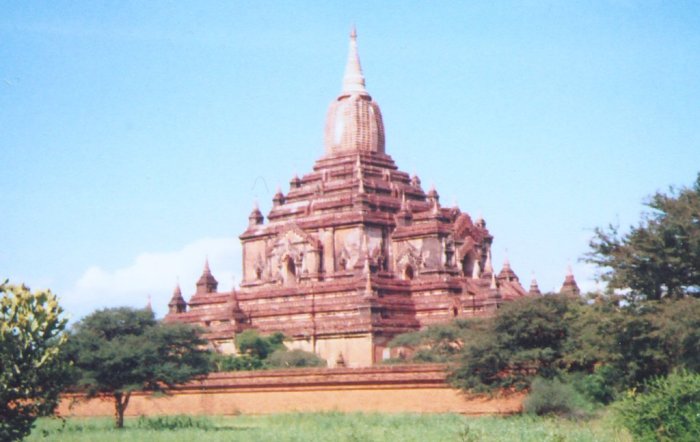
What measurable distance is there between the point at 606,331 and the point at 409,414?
18.6 ft

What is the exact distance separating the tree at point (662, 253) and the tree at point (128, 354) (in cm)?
1093

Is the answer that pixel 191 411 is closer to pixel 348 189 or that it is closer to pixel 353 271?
pixel 353 271

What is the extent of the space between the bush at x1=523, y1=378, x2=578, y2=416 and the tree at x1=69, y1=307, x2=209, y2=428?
335 inches

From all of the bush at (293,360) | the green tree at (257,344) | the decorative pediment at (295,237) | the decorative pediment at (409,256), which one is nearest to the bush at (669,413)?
the bush at (293,360)

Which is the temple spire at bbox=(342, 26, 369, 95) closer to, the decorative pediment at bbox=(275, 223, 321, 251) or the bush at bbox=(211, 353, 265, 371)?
the decorative pediment at bbox=(275, 223, 321, 251)

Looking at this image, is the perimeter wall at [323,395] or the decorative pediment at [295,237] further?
the decorative pediment at [295,237]

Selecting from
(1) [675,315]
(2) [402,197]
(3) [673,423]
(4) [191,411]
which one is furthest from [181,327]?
(2) [402,197]

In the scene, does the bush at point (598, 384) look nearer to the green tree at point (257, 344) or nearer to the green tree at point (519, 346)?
the green tree at point (519, 346)

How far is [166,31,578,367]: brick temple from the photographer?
4103cm

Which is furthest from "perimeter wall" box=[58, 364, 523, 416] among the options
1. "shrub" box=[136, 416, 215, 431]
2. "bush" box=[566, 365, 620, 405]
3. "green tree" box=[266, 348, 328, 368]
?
"green tree" box=[266, 348, 328, 368]

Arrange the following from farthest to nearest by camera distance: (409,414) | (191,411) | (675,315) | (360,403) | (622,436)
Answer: (191,411)
(360,403)
(409,414)
(675,315)
(622,436)

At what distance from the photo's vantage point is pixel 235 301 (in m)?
44.3

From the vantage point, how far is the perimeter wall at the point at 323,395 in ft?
92.9

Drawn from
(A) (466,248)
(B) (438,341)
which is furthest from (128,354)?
(A) (466,248)
